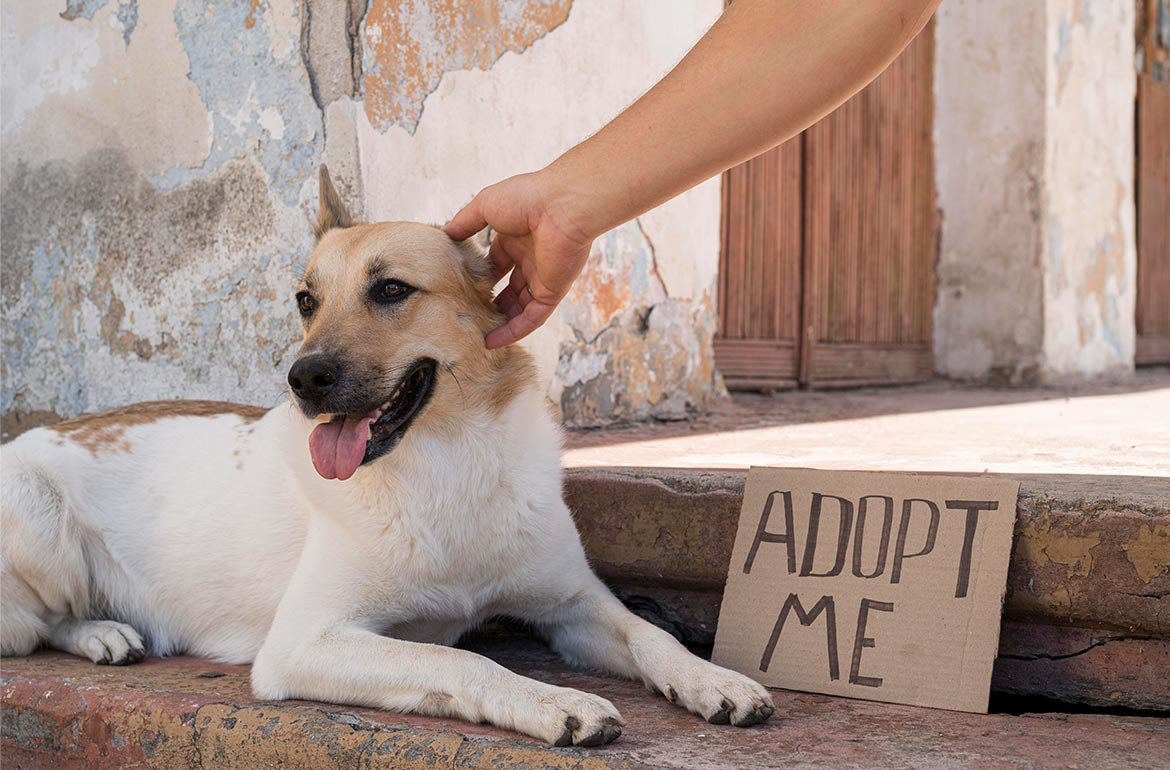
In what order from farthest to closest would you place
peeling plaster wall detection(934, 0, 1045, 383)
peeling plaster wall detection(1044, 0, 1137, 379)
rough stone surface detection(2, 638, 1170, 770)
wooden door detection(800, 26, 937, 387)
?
peeling plaster wall detection(1044, 0, 1137, 379) → peeling plaster wall detection(934, 0, 1045, 383) → wooden door detection(800, 26, 937, 387) → rough stone surface detection(2, 638, 1170, 770)

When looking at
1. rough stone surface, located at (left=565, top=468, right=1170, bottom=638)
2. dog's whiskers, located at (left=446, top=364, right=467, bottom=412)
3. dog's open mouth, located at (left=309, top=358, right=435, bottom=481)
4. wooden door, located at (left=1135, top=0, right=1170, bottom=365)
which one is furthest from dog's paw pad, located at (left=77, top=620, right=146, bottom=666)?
wooden door, located at (left=1135, top=0, right=1170, bottom=365)

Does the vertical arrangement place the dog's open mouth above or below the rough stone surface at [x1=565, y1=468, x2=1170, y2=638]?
above

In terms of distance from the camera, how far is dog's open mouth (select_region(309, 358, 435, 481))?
2.14 meters

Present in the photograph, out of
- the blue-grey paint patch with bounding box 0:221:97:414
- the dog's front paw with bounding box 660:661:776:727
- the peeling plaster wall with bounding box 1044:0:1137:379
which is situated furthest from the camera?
the peeling plaster wall with bounding box 1044:0:1137:379

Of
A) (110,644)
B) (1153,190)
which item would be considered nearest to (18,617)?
(110,644)

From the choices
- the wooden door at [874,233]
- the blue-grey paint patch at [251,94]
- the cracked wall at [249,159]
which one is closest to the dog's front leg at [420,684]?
the cracked wall at [249,159]

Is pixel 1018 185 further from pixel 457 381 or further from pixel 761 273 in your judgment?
pixel 457 381

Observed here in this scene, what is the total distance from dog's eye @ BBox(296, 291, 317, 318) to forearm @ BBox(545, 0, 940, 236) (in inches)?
27.9

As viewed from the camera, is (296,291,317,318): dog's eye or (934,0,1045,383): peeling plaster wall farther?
(934,0,1045,383): peeling plaster wall

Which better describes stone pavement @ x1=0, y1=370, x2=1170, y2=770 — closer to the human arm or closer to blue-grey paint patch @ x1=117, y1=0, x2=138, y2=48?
the human arm

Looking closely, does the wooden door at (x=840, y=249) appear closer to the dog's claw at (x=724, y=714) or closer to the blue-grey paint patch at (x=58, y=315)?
the blue-grey paint patch at (x=58, y=315)

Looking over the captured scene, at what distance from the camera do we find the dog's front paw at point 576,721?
1797mm

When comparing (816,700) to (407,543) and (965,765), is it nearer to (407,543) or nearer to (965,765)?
(965,765)

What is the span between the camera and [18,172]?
3.76m
